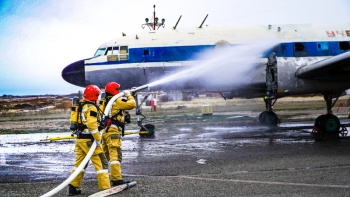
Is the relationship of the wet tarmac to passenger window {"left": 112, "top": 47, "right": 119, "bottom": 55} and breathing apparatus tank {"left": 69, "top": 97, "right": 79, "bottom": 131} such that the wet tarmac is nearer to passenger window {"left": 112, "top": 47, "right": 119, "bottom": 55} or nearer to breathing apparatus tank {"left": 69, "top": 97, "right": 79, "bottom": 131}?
breathing apparatus tank {"left": 69, "top": 97, "right": 79, "bottom": 131}

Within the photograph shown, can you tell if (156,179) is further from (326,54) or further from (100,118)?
(326,54)

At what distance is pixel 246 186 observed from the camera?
6992 mm

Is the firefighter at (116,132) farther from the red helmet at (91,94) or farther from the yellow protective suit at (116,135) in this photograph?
the red helmet at (91,94)

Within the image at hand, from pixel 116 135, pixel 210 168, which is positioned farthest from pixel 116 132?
pixel 210 168

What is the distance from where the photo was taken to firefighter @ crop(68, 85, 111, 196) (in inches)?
271

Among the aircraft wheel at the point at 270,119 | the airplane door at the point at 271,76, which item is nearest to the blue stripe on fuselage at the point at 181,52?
the airplane door at the point at 271,76

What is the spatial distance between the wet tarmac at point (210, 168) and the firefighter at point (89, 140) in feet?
0.98

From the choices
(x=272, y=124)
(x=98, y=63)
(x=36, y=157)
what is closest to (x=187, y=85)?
(x=98, y=63)

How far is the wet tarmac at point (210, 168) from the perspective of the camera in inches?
273

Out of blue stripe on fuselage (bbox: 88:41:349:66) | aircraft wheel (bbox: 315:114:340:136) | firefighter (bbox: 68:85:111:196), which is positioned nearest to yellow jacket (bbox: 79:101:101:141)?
firefighter (bbox: 68:85:111:196)

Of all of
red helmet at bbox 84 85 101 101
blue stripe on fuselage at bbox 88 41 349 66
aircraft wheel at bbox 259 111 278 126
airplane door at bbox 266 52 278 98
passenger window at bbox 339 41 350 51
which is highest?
passenger window at bbox 339 41 350 51

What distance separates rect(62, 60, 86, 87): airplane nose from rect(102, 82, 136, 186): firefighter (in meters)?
8.62

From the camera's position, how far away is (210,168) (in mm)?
8852

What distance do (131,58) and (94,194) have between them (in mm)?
10197
